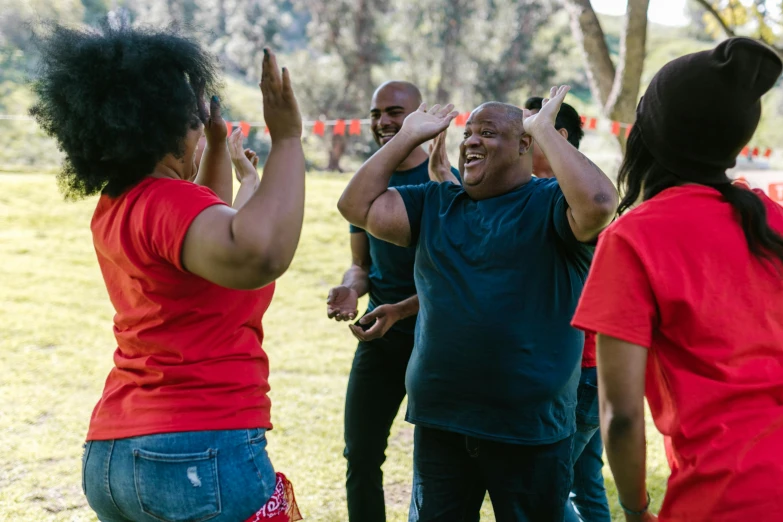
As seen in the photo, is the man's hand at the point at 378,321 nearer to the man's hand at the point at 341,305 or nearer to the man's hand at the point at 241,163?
the man's hand at the point at 341,305

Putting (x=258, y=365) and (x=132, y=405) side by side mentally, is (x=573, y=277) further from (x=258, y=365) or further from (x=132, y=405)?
(x=132, y=405)

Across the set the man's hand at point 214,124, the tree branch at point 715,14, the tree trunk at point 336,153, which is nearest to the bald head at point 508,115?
the man's hand at point 214,124

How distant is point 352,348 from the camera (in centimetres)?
827

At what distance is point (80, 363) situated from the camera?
24.5 feet

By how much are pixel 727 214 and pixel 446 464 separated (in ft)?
4.42

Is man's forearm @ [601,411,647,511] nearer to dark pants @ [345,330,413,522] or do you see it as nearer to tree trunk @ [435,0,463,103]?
dark pants @ [345,330,413,522]

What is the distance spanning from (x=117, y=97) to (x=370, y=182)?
116 cm

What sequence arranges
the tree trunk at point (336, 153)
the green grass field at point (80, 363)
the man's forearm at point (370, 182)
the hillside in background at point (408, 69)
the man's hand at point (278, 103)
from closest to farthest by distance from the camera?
the man's hand at point (278, 103), the man's forearm at point (370, 182), the green grass field at point (80, 363), the tree trunk at point (336, 153), the hillside in background at point (408, 69)

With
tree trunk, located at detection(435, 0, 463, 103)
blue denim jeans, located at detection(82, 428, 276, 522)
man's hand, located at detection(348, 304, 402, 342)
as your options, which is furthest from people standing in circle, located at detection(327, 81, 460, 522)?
tree trunk, located at detection(435, 0, 463, 103)

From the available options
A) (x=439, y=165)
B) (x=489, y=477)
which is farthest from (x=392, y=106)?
(x=489, y=477)

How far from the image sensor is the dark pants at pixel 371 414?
11.1 ft

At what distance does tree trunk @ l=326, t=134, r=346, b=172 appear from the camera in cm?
2130

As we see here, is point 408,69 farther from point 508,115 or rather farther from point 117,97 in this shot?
point 117,97

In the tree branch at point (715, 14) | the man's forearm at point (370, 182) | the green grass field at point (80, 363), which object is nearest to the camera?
the man's forearm at point (370, 182)
